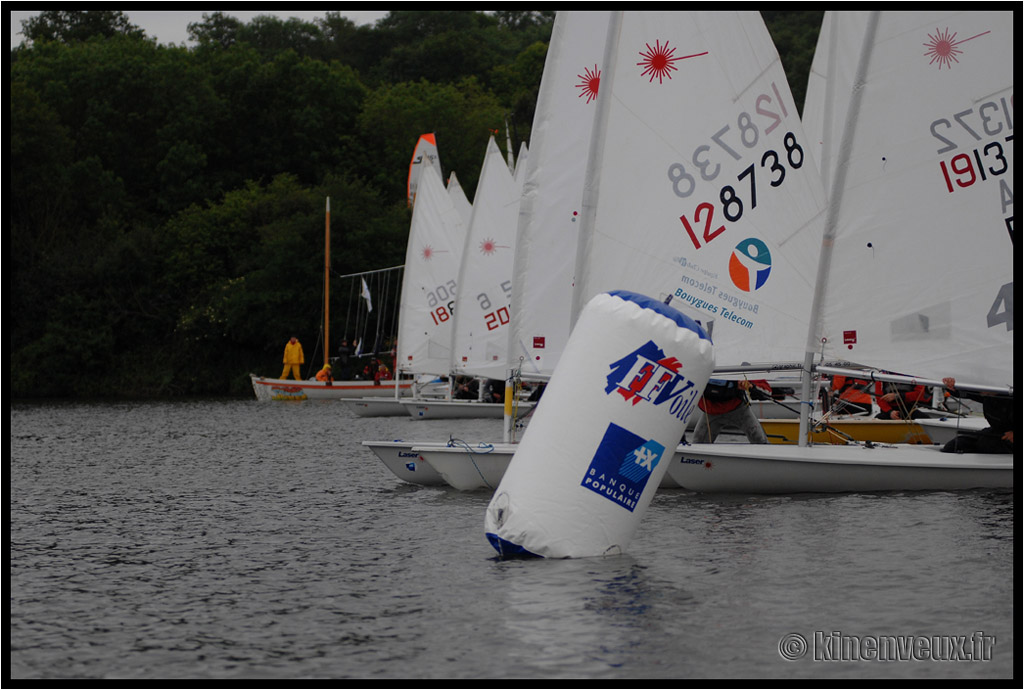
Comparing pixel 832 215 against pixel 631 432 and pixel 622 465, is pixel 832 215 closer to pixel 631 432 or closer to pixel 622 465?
pixel 631 432

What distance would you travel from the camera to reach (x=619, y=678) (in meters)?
7.09

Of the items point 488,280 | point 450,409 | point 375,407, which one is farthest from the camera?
point 375,407

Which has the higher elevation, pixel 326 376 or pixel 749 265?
pixel 749 265

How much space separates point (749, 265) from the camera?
15477 mm

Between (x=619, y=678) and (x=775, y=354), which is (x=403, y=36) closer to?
(x=775, y=354)

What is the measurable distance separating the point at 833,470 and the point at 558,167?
5.89 meters

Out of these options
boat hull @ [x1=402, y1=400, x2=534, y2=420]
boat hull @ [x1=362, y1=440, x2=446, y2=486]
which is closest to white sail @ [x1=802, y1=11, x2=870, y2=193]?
boat hull @ [x1=362, y1=440, x2=446, y2=486]

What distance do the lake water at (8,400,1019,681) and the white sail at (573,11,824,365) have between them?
90.1 inches

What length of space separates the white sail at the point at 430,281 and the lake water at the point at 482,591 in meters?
16.9

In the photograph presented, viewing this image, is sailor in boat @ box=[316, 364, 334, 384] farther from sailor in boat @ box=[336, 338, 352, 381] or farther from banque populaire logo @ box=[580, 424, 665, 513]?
banque populaire logo @ box=[580, 424, 665, 513]

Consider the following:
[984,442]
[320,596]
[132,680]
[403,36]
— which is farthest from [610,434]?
[403,36]

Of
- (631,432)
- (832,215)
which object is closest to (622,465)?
(631,432)

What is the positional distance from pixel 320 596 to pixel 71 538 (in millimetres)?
4045

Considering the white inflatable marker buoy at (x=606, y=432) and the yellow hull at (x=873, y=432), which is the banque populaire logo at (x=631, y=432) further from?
the yellow hull at (x=873, y=432)
